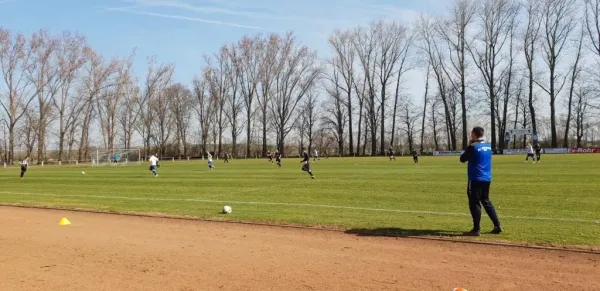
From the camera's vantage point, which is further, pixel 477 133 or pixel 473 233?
pixel 473 233

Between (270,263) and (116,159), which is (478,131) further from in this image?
(116,159)

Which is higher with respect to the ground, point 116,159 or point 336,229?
point 116,159

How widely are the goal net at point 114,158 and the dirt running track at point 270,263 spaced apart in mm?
53039

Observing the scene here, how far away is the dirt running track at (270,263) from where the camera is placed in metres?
5.55

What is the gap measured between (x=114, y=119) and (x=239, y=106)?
2283cm

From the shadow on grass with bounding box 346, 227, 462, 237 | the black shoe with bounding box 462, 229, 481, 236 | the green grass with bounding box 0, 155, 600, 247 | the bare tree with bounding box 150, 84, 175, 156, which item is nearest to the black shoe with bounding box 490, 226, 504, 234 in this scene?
the green grass with bounding box 0, 155, 600, 247

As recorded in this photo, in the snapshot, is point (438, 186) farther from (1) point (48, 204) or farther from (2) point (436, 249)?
(1) point (48, 204)

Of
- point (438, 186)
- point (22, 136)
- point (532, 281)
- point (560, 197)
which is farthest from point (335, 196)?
point (22, 136)

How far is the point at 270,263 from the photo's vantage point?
664 cm

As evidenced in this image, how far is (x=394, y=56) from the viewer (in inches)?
3031

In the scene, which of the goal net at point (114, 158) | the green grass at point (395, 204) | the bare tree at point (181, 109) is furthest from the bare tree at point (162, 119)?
the green grass at point (395, 204)

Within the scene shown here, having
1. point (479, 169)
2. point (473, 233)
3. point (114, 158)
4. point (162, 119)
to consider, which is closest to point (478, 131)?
point (479, 169)

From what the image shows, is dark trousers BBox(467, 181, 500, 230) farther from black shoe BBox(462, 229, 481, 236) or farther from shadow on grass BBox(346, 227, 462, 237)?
shadow on grass BBox(346, 227, 462, 237)

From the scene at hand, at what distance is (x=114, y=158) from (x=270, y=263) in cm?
5889
